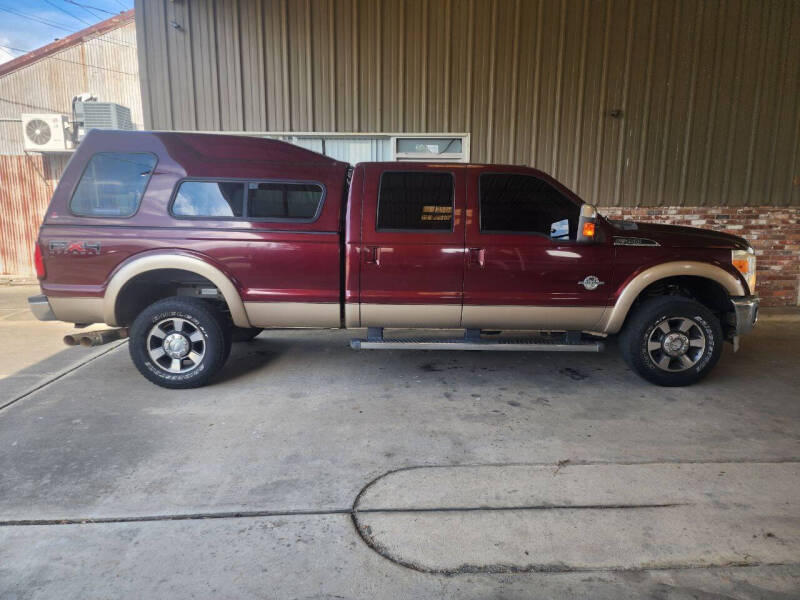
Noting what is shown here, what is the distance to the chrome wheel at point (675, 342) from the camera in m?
4.62

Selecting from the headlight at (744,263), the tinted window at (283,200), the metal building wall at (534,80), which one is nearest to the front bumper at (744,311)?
the headlight at (744,263)

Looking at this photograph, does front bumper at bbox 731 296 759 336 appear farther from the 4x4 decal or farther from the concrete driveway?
the 4x4 decal

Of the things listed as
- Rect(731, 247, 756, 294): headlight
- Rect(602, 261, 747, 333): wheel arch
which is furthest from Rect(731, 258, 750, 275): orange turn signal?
Rect(602, 261, 747, 333): wheel arch

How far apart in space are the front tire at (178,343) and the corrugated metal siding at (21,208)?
8.87 metres

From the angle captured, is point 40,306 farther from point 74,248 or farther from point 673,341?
point 673,341

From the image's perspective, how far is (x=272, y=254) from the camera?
4.47 metres

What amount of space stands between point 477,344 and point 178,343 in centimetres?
277

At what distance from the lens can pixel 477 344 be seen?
4707mm

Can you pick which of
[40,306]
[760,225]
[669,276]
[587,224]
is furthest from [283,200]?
[760,225]

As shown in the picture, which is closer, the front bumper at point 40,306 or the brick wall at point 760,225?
the front bumper at point 40,306

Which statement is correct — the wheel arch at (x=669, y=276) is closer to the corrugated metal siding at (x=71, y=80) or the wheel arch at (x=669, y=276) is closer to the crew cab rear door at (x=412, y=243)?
the crew cab rear door at (x=412, y=243)

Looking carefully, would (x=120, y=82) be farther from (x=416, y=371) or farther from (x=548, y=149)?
(x=416, y=371)

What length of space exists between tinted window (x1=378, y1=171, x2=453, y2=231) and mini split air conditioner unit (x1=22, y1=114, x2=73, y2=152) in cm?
1053

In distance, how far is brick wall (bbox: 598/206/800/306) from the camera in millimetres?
8477
